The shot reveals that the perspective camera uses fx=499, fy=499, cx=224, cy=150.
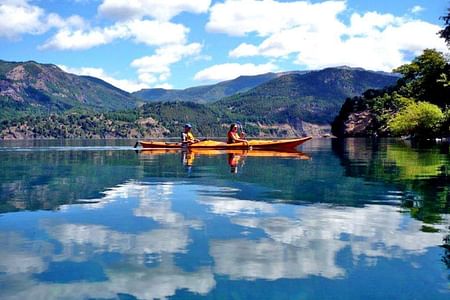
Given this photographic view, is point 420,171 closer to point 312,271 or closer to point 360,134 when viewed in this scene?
point 312,271

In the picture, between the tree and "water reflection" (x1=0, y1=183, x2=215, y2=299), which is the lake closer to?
"water reflection" (x1=0, y1=183, x2=215, y2=299)

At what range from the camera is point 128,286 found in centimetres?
819

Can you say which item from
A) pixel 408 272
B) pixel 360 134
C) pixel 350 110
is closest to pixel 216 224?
pixel 408 272

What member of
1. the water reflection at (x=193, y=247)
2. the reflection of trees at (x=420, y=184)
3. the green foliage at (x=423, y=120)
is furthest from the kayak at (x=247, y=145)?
the green foliage at (x=423, y=120)

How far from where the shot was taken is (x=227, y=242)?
11.0m

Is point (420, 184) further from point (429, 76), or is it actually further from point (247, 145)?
point (429, 76)

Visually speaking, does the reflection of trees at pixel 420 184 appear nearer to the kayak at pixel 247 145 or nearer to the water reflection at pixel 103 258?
the water reflection at pixel 103 258

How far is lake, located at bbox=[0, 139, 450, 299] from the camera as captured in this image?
8.14 metres

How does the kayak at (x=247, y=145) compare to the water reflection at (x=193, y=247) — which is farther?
the kayak at (x=247, y=145)

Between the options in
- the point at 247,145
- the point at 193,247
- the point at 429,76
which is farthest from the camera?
the point at 429,76

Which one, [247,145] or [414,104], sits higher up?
[414,104]

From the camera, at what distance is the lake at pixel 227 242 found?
814cm

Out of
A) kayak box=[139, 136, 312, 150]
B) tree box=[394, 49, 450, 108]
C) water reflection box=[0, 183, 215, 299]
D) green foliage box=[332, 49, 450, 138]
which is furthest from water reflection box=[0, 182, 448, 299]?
tree box=[394, 49, 450, 108]

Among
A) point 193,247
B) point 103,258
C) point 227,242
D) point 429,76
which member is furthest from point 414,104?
point 103,258
